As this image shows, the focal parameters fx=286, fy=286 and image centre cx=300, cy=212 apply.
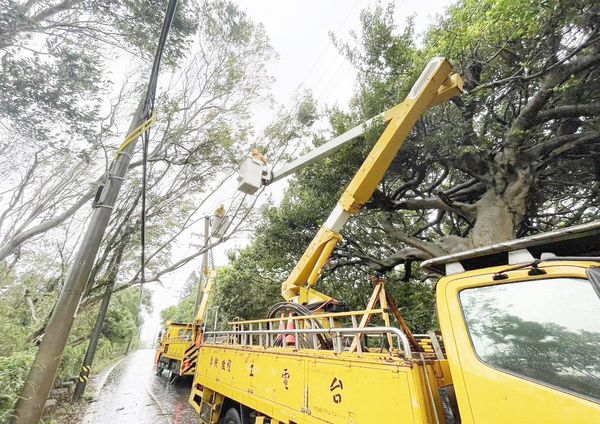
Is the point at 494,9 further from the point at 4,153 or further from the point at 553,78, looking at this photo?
the point at 4,153

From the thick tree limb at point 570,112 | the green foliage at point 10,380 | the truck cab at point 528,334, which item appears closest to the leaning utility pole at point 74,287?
the green foliage at point 10,380

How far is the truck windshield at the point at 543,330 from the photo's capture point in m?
1.52

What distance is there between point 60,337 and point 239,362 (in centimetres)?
239

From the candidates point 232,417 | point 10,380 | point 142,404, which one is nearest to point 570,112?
point 232,417

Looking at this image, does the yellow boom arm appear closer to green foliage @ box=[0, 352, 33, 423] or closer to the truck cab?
the truck cab

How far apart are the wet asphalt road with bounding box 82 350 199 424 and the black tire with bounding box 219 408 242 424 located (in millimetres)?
3321

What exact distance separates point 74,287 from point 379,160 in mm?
5006

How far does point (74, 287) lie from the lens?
388 cm

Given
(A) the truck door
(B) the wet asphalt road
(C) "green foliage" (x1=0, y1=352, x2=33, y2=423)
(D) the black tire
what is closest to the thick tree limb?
(A) the truck door

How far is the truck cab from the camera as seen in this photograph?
4.94 ft

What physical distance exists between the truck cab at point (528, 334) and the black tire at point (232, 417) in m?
3.54

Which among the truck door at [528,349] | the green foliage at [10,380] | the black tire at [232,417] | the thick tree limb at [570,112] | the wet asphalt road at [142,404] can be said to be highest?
the thick tree limb at [570,112]

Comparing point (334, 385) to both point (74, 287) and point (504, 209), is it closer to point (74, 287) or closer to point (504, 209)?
point (74, 287)

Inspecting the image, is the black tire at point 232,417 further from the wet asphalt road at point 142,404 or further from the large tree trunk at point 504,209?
the large tree trunk at point 504,209
